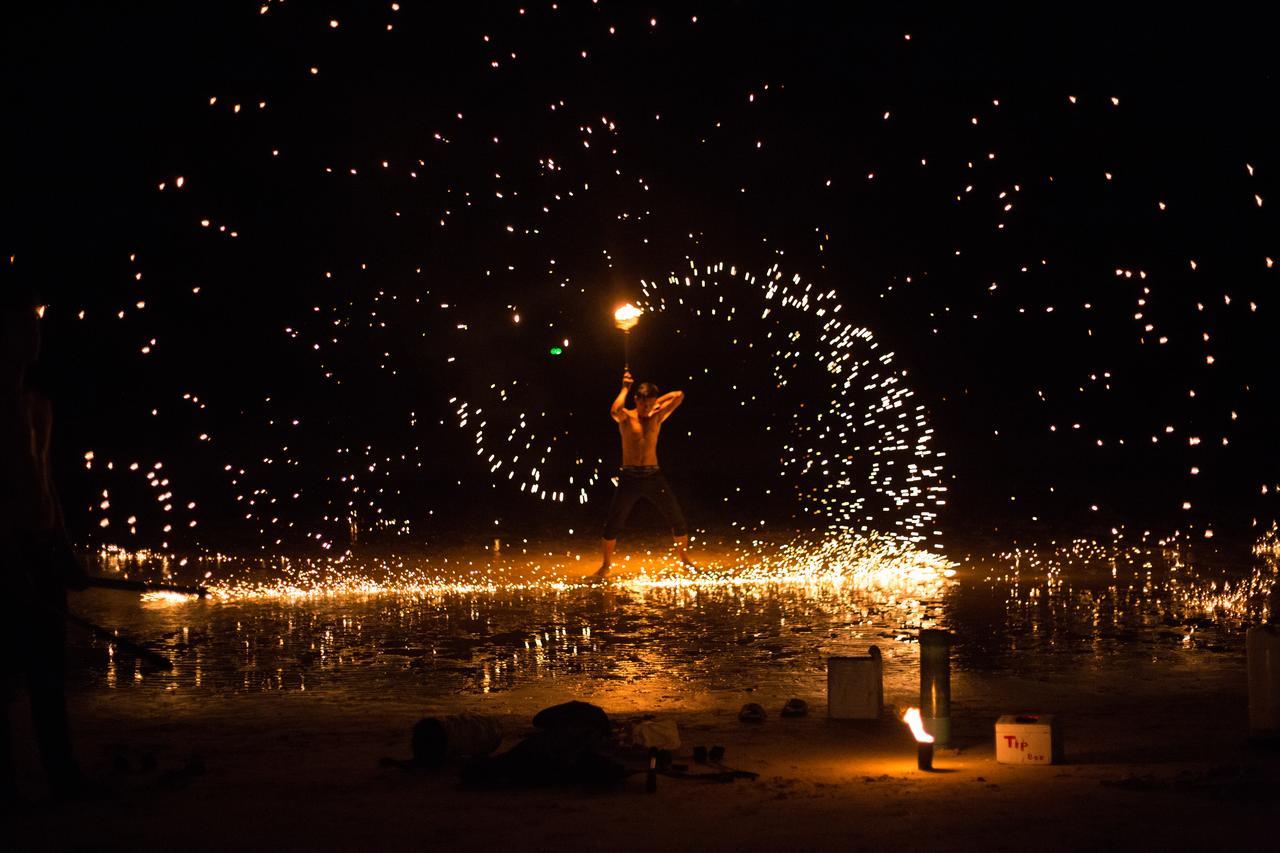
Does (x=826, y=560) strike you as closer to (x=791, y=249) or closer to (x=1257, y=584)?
(x=1257, y=584)

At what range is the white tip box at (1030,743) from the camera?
708 centimetres

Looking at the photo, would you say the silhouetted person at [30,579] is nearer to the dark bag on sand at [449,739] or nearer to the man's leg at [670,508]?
the dark bag on sand at [449,739]

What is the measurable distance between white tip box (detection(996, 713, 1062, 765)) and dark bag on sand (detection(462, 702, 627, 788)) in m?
1.83

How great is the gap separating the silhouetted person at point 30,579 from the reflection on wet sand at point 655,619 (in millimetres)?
3146

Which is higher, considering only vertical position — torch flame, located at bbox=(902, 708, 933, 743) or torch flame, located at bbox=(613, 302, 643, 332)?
torch flame, located at bbox=(613, 302, 643, 332)

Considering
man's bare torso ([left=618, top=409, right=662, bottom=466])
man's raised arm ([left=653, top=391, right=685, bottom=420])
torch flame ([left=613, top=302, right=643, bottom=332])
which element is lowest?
man's bare torso ([left=618, top=409, right=662, bottom=466])

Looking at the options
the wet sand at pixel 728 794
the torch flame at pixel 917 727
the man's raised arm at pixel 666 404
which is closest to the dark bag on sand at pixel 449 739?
the wet sand at pixel 728 794

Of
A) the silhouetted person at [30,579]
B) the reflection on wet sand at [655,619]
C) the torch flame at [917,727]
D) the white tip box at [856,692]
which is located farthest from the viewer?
the reflection on wet sand at [655,619]

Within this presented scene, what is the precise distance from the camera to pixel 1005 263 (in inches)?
1409

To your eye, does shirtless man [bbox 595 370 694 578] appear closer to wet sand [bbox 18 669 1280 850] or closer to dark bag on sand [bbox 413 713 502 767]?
wet sand [bbox 18 669 1280 850]

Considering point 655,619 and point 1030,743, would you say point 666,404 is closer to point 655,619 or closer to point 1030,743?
point 655,619

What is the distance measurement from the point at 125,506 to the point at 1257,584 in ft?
71.4

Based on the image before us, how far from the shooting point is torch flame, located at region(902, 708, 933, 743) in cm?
707

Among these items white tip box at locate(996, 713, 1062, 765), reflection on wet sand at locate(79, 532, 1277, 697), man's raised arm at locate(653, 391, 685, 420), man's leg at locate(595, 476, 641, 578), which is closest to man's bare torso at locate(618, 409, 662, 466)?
man's raised arm at locate(653, 391, 685, 420)
